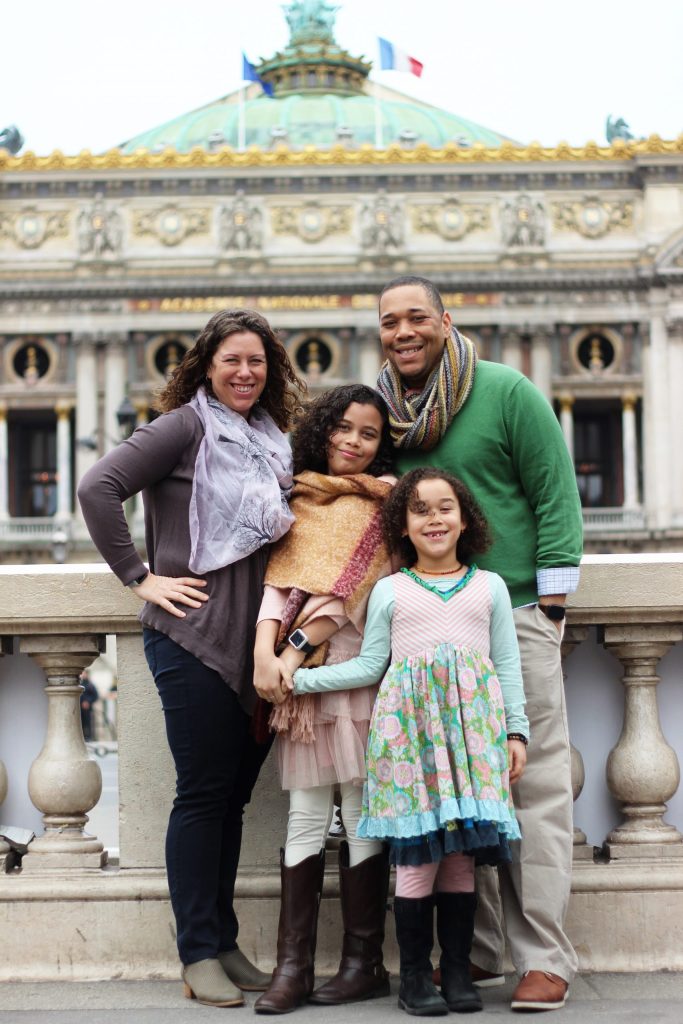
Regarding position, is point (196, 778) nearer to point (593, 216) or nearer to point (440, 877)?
point (440, 877)

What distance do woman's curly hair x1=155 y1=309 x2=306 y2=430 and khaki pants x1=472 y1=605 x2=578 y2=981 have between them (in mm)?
932

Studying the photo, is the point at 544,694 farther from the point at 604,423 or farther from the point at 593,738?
the point at 604,423

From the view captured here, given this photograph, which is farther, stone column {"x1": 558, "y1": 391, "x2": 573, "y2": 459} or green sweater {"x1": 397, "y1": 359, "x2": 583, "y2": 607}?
stone column {"x1": 558, "y1": 391, "x2": 573, "y2": 459}

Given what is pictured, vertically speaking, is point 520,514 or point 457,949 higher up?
point 520,514

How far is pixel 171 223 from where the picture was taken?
36.6m

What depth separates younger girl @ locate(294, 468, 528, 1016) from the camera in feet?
11.7

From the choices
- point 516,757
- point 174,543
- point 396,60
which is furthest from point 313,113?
point 516,757

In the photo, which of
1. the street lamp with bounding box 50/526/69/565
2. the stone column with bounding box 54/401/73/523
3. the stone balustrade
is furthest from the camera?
the stone column with bounding box 54/401/73/523

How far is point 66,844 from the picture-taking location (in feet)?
13.7

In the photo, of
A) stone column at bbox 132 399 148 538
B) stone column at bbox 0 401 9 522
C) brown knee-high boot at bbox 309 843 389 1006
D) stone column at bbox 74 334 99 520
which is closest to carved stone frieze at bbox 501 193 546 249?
stone column at bbox 132 399 148 538

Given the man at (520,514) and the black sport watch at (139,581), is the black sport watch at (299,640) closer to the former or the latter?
the black sport watch at (139,581)

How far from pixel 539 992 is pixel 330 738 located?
86 centimetres

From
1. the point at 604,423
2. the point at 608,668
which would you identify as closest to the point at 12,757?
the point at 608,668

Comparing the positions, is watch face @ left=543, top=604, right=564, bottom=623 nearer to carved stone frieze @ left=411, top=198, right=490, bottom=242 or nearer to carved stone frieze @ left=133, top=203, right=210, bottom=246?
carved stone frieze @ left=411, top=198, right=490, bottom=242
